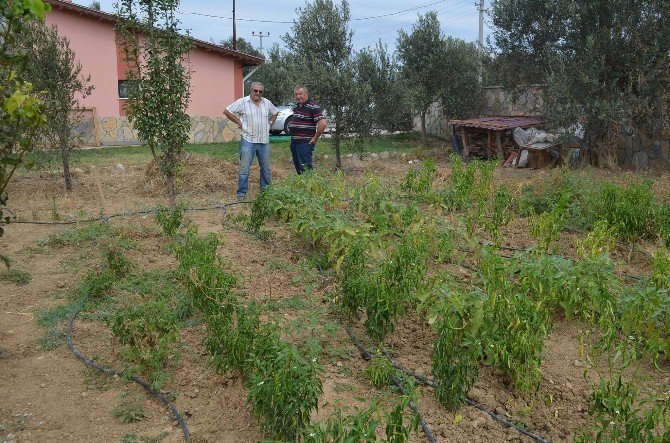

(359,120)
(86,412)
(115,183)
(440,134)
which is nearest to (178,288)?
(86,412)

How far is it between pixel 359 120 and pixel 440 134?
7.60m

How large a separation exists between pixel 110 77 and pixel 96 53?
0.79 meters

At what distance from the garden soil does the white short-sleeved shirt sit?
245 centimetres

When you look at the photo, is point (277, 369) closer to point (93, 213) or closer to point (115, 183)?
point (93, 213)

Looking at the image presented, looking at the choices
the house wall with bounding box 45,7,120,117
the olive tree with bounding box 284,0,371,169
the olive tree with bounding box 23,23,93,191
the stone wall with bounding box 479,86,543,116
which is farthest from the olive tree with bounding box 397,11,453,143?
the olive tree with bounding box 23,23,93,191

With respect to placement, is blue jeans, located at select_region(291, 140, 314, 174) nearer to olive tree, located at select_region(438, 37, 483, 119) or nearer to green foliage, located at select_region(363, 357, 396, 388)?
green foliage, located at select_region(363, 357, 396, 388)

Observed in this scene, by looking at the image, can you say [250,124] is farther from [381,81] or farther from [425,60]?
[425,60]

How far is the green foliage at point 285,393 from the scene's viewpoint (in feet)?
9.04

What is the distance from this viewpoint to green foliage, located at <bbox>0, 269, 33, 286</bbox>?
5410 millimetres

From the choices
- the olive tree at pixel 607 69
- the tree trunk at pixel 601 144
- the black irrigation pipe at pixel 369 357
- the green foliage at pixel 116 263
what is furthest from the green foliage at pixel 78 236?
the tree trunk at pixel 601 144

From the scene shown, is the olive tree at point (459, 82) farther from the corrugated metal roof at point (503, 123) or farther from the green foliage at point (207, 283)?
the green foliage at point (207, 283)

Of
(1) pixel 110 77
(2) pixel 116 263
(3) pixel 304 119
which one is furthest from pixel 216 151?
(2) pixel 116 263

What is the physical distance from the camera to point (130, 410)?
11.1ft

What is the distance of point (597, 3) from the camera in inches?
448
